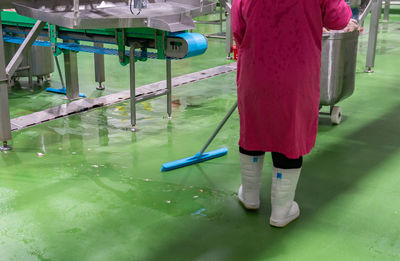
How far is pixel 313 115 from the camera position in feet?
8.50

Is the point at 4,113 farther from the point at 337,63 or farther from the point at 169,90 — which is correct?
the point at 337,63

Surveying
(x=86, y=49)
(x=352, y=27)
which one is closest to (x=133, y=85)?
(x=86, y=49)

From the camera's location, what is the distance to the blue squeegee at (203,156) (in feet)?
11.5

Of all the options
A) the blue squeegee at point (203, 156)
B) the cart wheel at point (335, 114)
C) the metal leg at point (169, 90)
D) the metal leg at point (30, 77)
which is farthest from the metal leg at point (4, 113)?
the cart wheel at point (335, 114)

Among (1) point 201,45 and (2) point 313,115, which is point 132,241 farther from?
(1) point 201,45

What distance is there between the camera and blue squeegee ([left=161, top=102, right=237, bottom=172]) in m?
3.49

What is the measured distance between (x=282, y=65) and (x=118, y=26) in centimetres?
161

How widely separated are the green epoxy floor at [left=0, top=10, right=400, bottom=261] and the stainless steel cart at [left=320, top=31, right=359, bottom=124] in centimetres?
35

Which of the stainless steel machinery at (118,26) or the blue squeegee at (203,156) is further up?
the stainless steel machinery at (118,26)

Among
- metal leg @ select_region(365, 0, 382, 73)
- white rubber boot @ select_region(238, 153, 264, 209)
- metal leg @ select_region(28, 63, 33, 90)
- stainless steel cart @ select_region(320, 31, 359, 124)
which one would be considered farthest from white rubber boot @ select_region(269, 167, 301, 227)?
metal leg @ select_region(365, 0, 382, 73)

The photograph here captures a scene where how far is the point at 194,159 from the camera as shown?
3643 millimetres

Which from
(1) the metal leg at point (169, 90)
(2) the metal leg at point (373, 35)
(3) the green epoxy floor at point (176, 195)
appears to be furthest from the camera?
(2) the metal leg at point (373, 35)

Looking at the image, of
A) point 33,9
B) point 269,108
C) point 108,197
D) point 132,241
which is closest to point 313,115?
point 269,108

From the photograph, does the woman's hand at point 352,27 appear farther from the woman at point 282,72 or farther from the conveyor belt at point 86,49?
the woman at point 282,72
